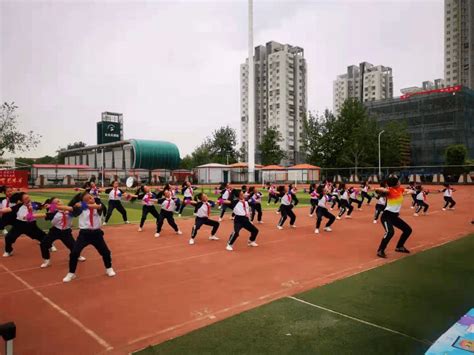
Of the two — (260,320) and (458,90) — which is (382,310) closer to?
(260,320)

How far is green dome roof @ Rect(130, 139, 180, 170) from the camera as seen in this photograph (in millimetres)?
62469

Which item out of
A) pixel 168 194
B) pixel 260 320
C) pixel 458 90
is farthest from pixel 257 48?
pixel 260 320

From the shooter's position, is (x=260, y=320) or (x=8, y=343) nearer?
(x=8, y=343)

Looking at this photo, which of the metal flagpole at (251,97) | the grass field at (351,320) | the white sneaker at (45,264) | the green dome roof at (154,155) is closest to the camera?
the grass field at (351,320)

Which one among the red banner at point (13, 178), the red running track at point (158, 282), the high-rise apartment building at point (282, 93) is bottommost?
the red running track at point (158, 282)

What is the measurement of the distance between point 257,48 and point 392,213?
368 ft

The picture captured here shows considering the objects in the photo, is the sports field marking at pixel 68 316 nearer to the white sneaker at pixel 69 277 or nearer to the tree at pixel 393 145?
the white sneaker at pixel 69 277

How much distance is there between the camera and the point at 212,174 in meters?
54.5

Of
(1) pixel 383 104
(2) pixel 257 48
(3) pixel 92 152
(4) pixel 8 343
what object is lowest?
(4) pixel 8 343

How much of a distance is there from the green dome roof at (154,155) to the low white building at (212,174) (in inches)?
488

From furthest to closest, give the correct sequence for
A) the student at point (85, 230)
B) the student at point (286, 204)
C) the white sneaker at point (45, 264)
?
the student at point (286, 204) < the white sneaker at point (45, 264) < the student at point (85, 230)

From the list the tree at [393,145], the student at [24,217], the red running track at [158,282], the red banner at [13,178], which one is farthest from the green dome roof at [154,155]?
the student at [24,217]

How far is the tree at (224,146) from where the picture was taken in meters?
78.8

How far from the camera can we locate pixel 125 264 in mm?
8992
